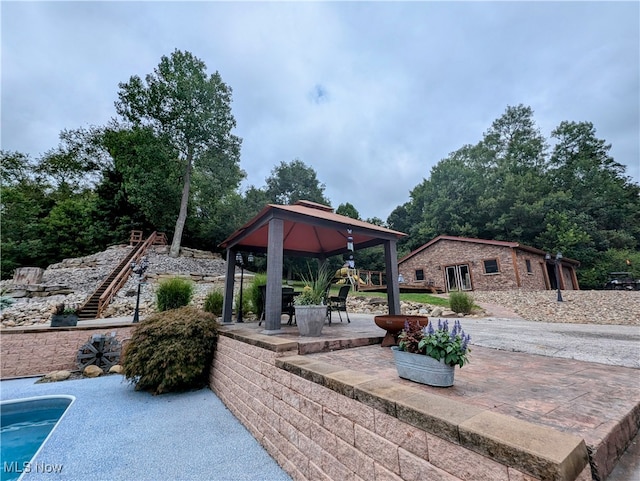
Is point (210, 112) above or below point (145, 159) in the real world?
above

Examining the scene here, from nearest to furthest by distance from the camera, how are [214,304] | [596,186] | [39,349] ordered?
[39,349]
[214,304]
[596,186]

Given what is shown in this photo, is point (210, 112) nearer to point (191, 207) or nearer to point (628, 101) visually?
point (191, 207)

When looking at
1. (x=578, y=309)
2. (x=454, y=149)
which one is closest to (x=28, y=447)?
(x=578, y=309)

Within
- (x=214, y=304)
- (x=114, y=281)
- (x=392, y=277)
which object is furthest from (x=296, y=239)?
(x=114, y=281)

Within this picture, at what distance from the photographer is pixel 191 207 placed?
64.2 ft

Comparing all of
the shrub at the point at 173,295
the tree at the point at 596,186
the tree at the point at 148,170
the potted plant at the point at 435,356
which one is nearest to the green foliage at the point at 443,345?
the potted plant at the point at 435,356

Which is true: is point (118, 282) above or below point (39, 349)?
above

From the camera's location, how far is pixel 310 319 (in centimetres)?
353

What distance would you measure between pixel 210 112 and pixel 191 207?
706 centimetres

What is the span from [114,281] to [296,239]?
30.5ft

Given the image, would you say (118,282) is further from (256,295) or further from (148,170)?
(256,295)

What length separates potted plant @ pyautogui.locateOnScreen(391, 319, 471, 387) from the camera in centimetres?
179

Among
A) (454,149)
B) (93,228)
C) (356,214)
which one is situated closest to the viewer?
(93,228)

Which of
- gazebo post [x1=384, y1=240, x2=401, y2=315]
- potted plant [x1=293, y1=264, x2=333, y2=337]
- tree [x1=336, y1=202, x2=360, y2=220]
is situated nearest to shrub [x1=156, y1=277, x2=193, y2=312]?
potted plant [x1=293, y1=264, x2=333, y2=337]
